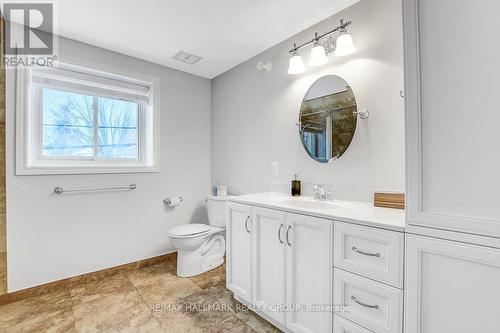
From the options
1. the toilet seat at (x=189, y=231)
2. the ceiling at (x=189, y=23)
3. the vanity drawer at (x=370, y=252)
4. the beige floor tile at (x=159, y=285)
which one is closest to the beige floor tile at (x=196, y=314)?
the beige floor tile at (x=159, y=285)

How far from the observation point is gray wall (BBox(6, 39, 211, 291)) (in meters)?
1.94

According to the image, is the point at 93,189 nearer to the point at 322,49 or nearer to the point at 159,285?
the point at 159,285

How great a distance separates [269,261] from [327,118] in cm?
116

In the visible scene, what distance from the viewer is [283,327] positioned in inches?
60.5

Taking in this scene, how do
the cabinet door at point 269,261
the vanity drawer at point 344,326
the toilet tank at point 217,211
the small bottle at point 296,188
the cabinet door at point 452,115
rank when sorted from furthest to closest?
the toilet tank at point 217,211
the small bottle at point 296,188
the cabinet door at point 269,261
the vanity drawer at point 344,326
the cabinet door at point 452,115

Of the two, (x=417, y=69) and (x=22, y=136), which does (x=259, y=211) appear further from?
(x=22, y=136)

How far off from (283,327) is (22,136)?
8.11 ft

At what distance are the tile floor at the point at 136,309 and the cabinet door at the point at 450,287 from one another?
97cm

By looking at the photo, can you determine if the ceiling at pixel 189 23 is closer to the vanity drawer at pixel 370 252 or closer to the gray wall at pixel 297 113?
the gray wall at pixel 297 113

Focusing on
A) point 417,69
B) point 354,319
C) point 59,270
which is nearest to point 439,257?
point 354,319

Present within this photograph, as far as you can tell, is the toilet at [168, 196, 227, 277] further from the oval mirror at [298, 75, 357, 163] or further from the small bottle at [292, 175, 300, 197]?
the oval mirror at [298, 75, 357, 163]

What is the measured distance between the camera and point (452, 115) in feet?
2.92

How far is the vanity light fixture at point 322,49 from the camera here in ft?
5.29

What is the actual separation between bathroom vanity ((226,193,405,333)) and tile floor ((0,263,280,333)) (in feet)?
0.62
